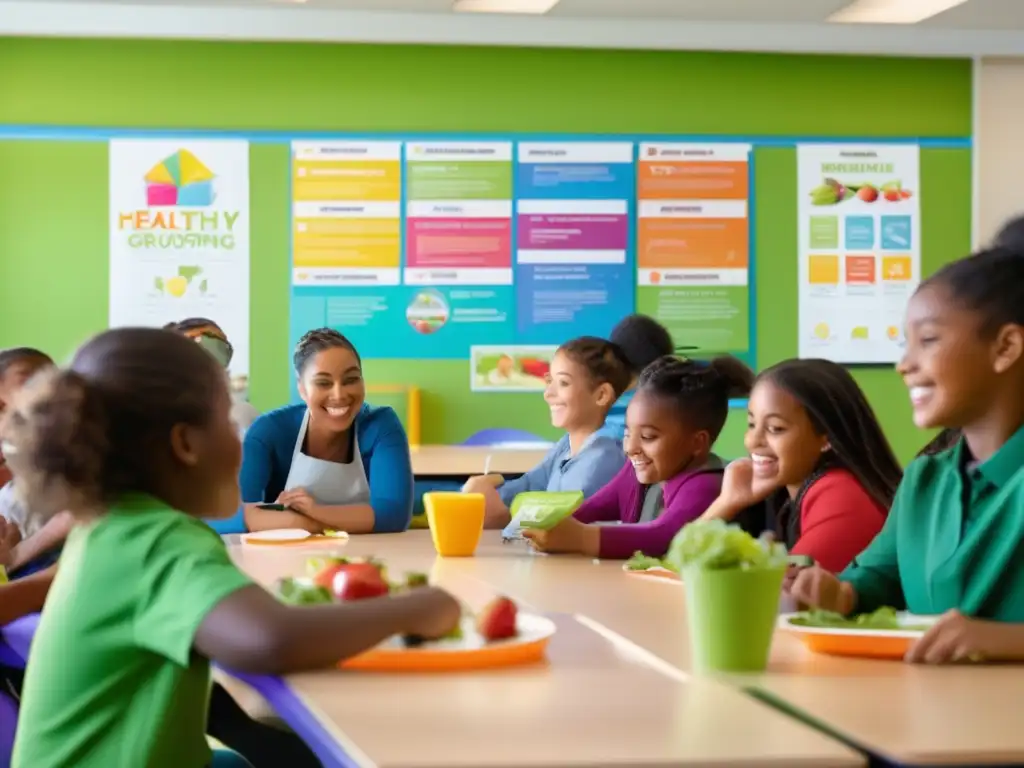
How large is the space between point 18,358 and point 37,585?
2.76 ft

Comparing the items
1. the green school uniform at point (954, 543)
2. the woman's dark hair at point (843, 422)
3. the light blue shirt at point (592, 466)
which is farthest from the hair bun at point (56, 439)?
the light blue shirt at point (592, 466)

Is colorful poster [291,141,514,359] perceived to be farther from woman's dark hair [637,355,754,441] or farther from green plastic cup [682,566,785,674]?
green plastic cup [682,566,785,674]

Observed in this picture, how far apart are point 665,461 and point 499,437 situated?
3.30 m

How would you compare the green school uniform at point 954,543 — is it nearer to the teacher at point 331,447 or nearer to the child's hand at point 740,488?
the child's hand at point 740,488

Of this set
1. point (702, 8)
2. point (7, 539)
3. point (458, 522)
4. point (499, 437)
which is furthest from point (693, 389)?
point (702, 8)

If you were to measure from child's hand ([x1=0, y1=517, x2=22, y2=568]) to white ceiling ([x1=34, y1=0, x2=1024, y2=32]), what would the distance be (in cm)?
373

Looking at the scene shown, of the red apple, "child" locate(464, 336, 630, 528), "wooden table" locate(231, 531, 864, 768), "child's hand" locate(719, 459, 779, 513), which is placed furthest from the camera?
"child" locate(464, 336, 630, 528)

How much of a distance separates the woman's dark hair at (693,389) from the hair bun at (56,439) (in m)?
1.54

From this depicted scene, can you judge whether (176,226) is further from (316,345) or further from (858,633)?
(858,633)

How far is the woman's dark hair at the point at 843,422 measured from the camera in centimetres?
227

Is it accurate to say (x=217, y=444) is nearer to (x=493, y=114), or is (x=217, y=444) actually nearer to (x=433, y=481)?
(x=433, y=481)

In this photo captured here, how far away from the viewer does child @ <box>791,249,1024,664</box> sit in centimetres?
162

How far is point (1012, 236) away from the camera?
1937mm

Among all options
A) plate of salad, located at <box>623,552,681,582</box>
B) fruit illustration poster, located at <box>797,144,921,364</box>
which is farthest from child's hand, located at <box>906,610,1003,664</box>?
fruit illustration poster, located at <box>797,144,921,364</box>
